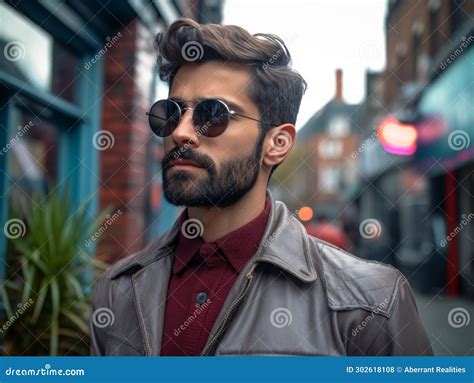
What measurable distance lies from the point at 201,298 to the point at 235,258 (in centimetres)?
19

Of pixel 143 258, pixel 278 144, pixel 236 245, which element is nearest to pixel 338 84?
pixel 278 144

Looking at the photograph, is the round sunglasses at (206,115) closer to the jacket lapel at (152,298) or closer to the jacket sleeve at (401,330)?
the jacket lapel at (152,298)

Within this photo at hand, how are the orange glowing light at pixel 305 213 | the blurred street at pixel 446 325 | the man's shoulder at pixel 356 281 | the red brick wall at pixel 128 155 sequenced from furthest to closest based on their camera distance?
1. the red brick wall at pixel 128 155
2. the orange glowing light at pixel 305 213
3. the blurred street at pixel 446 325
4. the man's shoulder at pixel 356 281

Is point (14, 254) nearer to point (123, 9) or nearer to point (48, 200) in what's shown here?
point (48, 200)

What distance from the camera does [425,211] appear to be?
284 cm

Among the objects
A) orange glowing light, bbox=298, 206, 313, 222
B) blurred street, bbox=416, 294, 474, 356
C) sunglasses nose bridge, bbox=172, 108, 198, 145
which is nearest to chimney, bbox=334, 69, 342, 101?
orange glowing light, bbox=298, 206, 313, 222

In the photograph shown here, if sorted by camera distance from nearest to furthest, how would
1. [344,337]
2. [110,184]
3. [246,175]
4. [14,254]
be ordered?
[344,337] → [246,175] → [14,254] → [110,184]

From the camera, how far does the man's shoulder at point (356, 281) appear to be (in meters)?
1.89

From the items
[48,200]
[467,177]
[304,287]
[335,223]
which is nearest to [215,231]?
[304,287]

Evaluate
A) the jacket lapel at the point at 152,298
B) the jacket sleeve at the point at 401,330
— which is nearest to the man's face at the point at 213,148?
the jacket lapel at the point at 152,298

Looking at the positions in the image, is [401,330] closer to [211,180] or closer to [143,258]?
[211,180]

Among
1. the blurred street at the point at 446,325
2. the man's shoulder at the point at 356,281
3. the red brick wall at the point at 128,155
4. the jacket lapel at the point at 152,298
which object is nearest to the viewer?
the man's shoulder at the point at 356,281

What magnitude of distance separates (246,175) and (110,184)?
908mm

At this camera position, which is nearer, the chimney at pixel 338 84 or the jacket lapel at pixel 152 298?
the jacket lapel at pixel 152 298
